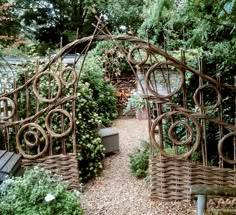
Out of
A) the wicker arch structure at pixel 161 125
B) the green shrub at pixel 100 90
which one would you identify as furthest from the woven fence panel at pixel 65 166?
the green shrub at pixel 100 90

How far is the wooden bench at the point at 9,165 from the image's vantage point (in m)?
2.94

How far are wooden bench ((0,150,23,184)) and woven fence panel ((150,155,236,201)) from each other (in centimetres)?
133

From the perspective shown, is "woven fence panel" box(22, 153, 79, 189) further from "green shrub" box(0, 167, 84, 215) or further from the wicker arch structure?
"green shrub" box(0, 167, 84, 215)

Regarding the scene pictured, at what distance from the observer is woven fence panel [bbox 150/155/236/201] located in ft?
10.2

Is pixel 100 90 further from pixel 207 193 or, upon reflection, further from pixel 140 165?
pixel 207 193

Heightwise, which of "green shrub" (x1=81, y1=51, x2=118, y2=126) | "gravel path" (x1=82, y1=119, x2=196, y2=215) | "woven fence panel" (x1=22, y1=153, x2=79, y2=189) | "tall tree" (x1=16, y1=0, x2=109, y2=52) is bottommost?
"gravel path" (x1=82, y1=119, x2=196, y2=215)

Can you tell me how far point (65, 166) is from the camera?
3.37 m

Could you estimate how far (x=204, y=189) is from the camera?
2.11 meters

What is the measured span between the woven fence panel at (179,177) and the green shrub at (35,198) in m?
0.86

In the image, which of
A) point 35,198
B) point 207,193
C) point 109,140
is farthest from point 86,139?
point 207,193

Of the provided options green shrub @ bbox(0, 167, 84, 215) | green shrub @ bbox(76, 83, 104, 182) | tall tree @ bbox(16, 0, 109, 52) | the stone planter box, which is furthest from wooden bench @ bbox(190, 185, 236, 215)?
tall tree @ bbox(16, 0, 109, 52)

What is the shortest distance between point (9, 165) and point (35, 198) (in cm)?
57

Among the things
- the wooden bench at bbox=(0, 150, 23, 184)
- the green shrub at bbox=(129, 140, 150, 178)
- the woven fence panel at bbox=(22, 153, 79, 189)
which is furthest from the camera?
the green shrub at bbox=(129, 140, 150, 178)

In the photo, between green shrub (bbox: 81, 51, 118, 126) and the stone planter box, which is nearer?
the stone planter box
